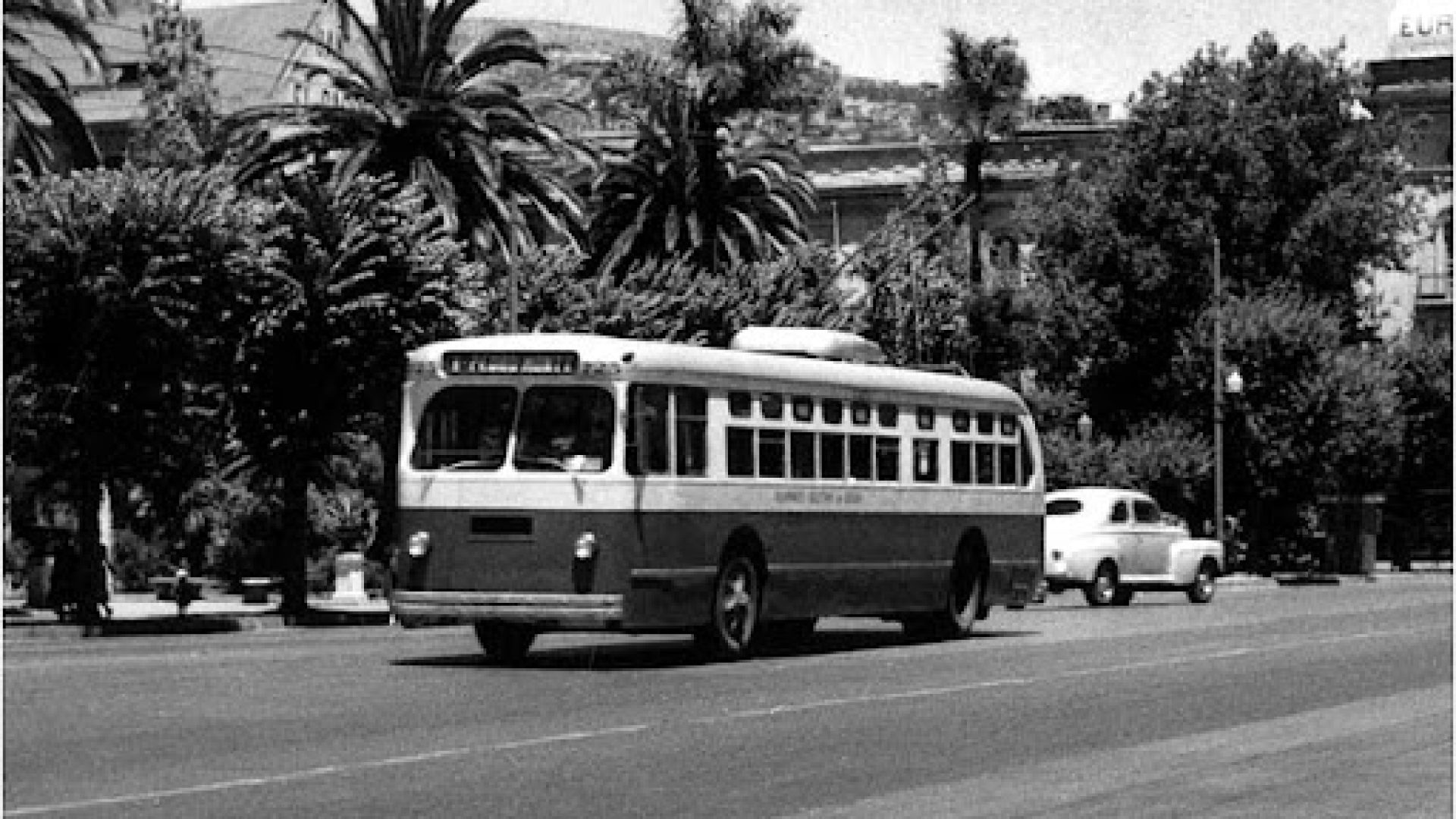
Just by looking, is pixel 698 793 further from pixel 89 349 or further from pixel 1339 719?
pixel 89 349

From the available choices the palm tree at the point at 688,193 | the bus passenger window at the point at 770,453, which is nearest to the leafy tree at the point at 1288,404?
the palm tree at the point at 688,193

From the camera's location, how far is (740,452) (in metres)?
25.2

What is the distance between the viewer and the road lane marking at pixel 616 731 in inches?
500

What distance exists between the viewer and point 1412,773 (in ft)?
46.2

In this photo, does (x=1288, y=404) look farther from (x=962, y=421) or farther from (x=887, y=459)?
(x=887, y=459)

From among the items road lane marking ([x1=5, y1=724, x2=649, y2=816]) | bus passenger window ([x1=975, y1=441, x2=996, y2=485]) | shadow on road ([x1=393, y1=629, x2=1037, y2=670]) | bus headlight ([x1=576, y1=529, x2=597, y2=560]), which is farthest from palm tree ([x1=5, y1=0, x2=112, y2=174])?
Result: road lane marking ([x1=5, y1=724, x2=649, y2=816])

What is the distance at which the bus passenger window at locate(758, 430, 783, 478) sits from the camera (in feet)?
83.8

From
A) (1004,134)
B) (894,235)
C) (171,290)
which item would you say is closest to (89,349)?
(171,290)

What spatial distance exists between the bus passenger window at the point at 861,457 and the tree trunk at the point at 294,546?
14.0 m

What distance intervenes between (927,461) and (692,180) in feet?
105

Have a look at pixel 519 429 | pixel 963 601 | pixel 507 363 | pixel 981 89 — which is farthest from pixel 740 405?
pixel 981 89

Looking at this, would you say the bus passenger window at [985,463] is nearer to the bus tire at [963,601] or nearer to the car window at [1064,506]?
the bus tire at [963,601]

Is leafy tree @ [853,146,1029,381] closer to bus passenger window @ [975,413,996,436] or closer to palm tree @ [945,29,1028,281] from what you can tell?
palm tree @ [945,29,1028,281]

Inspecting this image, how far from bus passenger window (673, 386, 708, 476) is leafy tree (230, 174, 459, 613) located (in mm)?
15994
